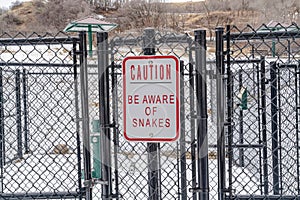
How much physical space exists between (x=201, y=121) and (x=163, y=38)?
419 millimetres

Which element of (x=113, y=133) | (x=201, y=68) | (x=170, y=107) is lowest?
(x=113, y=133)

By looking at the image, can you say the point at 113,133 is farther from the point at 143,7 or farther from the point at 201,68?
the point at 143,7

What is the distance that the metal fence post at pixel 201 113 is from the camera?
1747 mm

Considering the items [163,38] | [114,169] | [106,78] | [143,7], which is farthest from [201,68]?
[143,7]

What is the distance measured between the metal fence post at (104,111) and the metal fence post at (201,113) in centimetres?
42

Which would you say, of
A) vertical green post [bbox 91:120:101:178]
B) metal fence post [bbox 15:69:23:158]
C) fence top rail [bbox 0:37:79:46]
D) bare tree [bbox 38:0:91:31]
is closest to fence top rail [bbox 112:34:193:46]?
fence top rail [bbox 0:37:79:46]

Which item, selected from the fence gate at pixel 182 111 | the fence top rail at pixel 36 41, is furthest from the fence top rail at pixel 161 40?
the fence top rail at pixel 36 41

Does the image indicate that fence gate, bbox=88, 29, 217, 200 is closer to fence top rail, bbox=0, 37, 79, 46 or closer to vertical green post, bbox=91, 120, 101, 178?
vertical green post, bbox=91, 120, 101, 178

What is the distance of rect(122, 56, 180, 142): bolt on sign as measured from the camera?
1593 millimetres

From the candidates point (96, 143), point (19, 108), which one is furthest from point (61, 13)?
point (96, 143)

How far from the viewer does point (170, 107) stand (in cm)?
160

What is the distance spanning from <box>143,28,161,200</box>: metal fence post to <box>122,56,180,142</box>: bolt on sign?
119 mm

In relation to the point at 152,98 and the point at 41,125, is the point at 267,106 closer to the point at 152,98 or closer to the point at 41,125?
the point at 152,98

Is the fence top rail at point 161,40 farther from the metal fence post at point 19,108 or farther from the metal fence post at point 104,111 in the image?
the metal fence post at point 19,108
